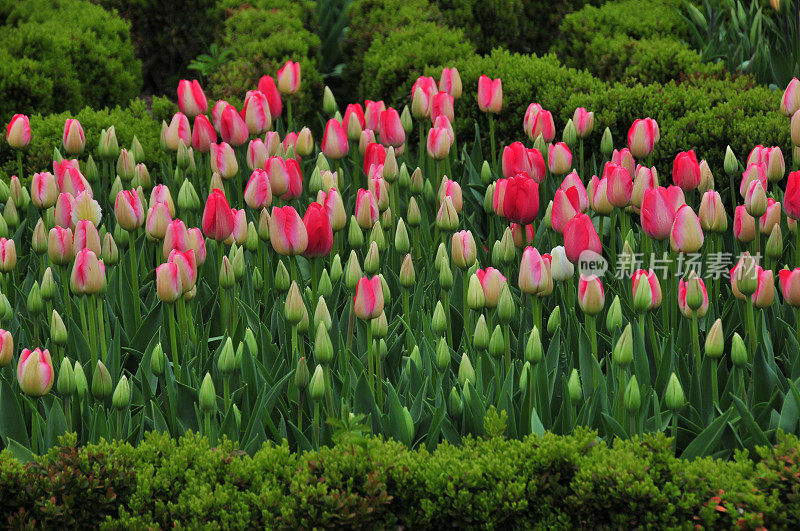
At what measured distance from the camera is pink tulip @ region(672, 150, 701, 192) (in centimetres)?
404

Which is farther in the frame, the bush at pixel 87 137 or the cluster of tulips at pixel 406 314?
the bush at pixel 87 137

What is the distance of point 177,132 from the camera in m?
5.30

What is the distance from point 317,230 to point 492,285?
2.26 ft

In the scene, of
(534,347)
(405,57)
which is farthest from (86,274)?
(405,57)

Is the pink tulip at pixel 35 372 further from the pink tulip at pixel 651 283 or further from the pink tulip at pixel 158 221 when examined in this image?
the pink tulip at pixel 651 283

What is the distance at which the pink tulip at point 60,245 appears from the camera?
369cm

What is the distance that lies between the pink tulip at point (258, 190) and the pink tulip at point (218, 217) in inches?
16.2

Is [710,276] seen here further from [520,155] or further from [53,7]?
[53,7]

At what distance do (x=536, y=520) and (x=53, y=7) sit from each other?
6.73 metres

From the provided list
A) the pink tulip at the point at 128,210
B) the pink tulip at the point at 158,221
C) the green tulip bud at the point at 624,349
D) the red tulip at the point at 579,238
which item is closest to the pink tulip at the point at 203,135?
the pink tulip at the point at 128,210

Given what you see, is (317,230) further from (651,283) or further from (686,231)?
(686,231)

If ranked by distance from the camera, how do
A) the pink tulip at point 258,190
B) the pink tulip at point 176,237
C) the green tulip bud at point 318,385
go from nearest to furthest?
the green tulip bud at point 318,385 < the pink tulip at point 176,237 < the pink tulip at point 258,190

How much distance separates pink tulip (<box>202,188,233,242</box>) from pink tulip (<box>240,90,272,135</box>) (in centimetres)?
142

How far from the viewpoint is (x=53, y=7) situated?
7918mm
